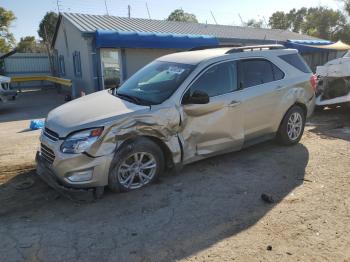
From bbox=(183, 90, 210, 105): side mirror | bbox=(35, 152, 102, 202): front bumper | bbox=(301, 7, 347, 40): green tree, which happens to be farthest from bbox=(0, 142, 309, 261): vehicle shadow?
bbox=(301, 7, 347, 40): green tree

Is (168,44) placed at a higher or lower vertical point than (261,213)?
higher

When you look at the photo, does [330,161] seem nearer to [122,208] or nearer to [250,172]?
[250,172]

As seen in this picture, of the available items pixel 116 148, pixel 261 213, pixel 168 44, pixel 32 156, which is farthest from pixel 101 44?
pixel 261 213

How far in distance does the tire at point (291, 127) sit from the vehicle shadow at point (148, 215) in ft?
3.03

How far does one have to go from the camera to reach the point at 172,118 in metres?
4.69

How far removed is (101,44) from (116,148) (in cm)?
1136

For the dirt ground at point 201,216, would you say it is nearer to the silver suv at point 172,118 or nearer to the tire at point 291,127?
the silver suv at point 172,118

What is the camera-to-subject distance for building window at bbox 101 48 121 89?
1570 centimetres

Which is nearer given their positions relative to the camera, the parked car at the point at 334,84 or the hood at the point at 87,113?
the hood at the point at 87,113

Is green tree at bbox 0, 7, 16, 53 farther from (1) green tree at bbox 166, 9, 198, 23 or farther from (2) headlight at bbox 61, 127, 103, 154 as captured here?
(2) headlight at bbox 61, 127, 103, 154

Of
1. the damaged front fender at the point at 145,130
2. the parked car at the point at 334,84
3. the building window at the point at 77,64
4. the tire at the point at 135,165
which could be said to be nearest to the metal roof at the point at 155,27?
the building window at the point at 77,64

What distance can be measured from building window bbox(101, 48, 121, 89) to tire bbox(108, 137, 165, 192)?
11.4 meters

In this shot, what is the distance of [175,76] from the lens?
5.09 m

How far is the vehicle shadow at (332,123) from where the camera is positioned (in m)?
7.59
